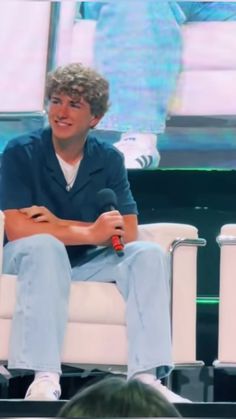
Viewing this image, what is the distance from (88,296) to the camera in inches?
112

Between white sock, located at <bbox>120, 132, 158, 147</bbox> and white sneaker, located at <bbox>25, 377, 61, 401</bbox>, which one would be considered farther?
white sock, located at <bbox>120, 132, 158, 147</bbox>

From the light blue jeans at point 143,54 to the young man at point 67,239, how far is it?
0.73m

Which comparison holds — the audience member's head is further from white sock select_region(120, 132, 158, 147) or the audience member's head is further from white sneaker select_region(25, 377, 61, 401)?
white sock select_region(120, 132, 158, 147)

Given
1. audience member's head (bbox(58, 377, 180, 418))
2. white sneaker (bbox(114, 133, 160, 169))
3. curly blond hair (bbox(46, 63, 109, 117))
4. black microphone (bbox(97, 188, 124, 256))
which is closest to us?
audience member's head (bbox(58, 377, 180, 418))

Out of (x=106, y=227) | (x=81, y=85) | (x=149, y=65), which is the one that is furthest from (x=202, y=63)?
(x=106, y=227)

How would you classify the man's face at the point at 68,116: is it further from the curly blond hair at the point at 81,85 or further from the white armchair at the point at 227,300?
the white armchair at the point at 227,300

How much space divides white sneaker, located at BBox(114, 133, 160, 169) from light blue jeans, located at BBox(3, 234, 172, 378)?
3.49 ft

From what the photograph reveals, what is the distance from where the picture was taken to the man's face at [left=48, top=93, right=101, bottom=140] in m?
3.02

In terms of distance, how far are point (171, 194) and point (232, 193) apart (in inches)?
9.8

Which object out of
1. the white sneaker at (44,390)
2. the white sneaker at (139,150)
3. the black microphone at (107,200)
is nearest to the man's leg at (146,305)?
the black microphone at (107,200)

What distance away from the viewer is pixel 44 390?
250cm

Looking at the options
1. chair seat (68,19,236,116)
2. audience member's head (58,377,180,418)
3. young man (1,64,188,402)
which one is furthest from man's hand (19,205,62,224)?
audience member's head (58,377,180,418)

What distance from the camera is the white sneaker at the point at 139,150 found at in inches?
150

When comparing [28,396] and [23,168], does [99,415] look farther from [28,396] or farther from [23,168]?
[23,168]
